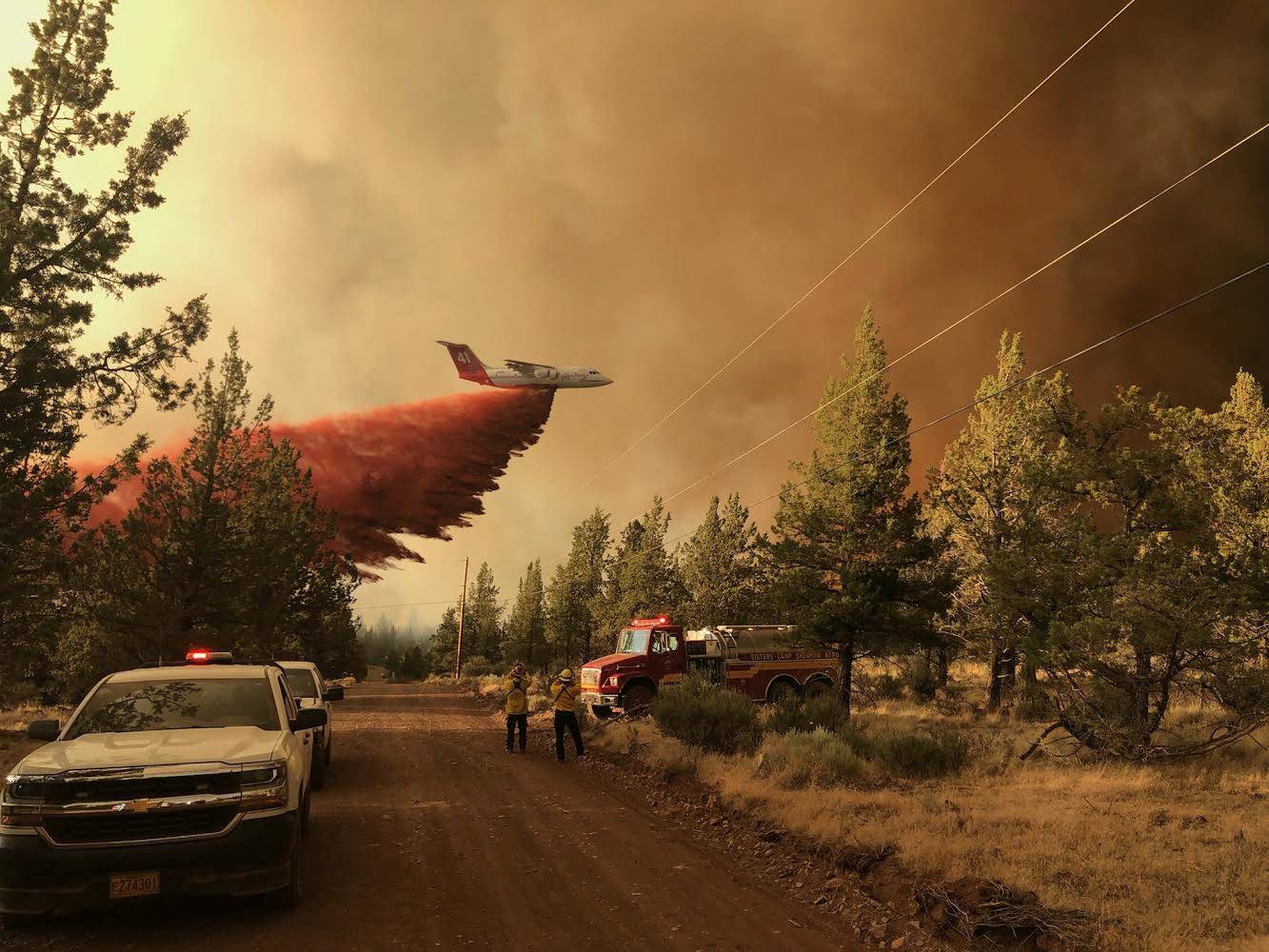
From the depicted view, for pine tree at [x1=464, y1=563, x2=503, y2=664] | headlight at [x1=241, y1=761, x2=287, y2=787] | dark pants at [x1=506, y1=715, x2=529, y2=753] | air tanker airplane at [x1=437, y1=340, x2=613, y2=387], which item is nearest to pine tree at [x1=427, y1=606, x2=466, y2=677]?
pine tree at [x1=464, y1=563, x2=503, y2=664]

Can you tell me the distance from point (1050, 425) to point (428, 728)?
18.7 metres

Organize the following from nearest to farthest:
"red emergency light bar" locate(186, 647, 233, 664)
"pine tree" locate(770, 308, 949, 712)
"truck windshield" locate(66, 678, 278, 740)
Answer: "truck windshield" locate(66, 678, 278, 740) → "red emergency light bar" locate(186, 647, 233, 664) → "pine tree" locate(770, 308, 949, 712)

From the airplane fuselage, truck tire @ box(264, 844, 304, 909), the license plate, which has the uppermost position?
the airplane fuselage

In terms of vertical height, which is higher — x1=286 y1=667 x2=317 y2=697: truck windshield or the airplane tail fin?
the airplane tail fin

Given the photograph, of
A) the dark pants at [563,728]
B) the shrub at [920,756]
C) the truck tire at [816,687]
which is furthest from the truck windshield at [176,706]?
the truck tire at [816,687]

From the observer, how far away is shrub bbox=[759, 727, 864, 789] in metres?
12.5

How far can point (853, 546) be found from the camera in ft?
73.9

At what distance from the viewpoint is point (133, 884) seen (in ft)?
18.3

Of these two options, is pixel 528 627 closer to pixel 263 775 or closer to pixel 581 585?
pixel 581 585

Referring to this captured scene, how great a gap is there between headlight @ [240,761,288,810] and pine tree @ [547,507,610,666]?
163 ft

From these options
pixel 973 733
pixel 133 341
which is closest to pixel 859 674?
pixel 973 733

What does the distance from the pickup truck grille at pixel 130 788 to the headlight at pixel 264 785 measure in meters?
0.20

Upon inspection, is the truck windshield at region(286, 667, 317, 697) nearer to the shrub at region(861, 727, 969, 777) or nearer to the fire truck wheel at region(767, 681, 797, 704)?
the shrub at region(861, 727, 969, 777)

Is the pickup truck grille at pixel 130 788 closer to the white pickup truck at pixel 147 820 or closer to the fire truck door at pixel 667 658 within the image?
the white pickup truck at pixel 147 820
